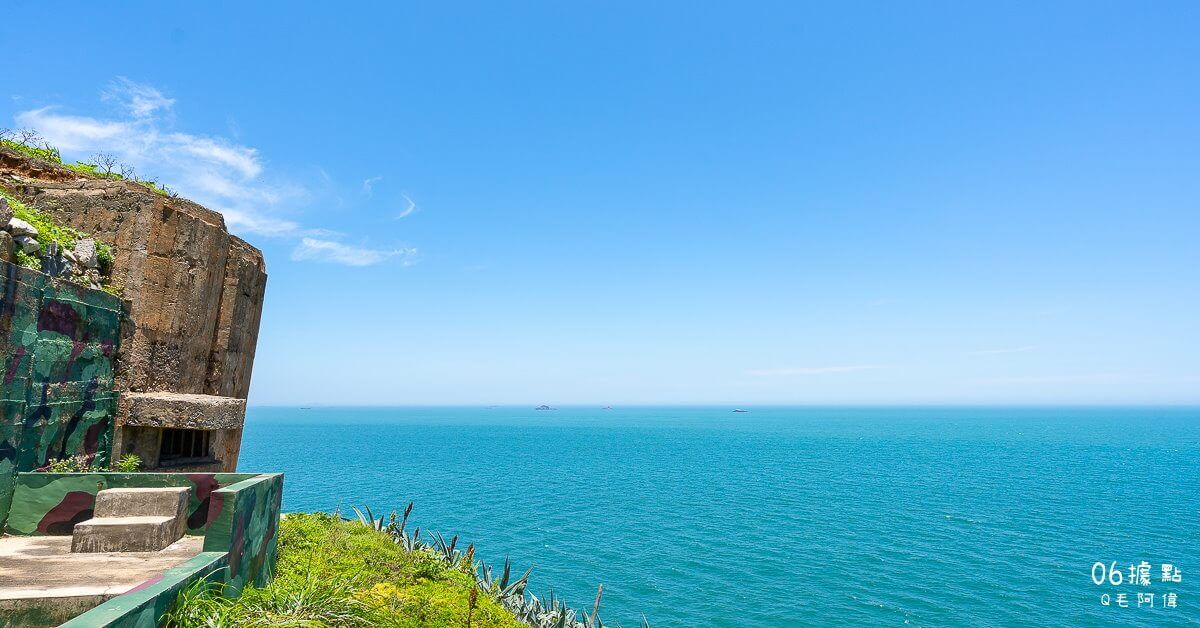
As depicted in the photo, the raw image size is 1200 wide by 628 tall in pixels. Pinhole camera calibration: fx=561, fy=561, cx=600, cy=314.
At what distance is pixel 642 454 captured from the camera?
327 ft

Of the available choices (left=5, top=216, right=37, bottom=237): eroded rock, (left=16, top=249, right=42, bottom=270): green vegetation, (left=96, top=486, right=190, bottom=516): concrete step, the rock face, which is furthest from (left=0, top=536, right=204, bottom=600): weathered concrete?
(left=5, top=216, right=37, bottom=237): eroded rock

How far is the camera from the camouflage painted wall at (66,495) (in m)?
8.60

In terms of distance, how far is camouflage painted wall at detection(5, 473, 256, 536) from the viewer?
8602 millimetres

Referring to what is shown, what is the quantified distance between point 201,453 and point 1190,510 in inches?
2849

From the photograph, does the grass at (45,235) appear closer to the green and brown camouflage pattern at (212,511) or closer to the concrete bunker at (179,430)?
the concrete bunker at (179,430)

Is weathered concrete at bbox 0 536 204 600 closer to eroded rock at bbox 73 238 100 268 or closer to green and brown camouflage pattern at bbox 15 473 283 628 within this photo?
green and brown camouflage pattern at bbox 15 473 283 628

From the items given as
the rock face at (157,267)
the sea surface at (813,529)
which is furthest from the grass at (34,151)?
the sea surface at (813,529)

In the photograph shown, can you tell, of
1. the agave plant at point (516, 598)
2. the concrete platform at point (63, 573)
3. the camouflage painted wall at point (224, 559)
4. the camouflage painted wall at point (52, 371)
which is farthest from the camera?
the agave plant at point (516, 598)

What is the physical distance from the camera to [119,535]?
7812 mm

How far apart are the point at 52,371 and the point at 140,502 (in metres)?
2.92

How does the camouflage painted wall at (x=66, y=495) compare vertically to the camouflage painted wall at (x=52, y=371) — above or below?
below

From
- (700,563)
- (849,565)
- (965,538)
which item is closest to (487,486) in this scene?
(700,563)

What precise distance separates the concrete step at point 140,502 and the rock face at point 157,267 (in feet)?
9.35

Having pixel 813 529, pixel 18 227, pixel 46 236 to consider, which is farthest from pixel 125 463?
pixel 813 529
